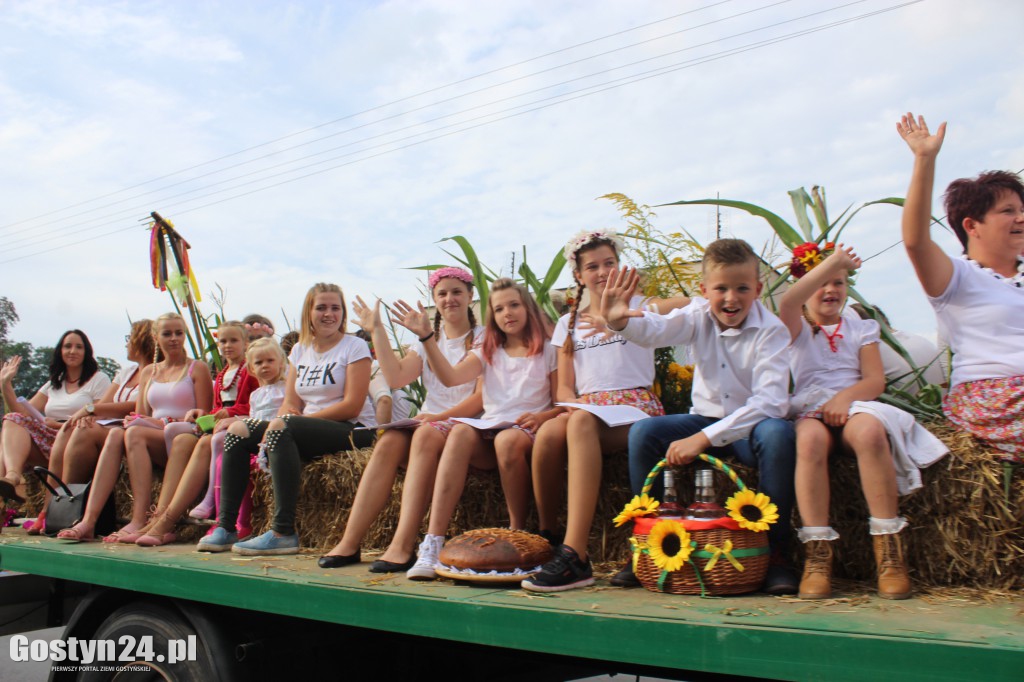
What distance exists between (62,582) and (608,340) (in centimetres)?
287

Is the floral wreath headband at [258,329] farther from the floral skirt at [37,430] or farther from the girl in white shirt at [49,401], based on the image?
the floral skirt at [37,430]

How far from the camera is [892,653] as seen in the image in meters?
1.52

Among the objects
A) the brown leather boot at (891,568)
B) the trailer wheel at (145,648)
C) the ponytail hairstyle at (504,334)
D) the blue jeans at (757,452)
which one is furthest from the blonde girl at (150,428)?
the brown leather boot at (891,568)

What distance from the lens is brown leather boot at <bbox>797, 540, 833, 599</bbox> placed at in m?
2.22

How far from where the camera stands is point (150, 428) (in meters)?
4.71

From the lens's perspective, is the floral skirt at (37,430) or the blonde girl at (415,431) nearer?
the blonde girl at (415,431)

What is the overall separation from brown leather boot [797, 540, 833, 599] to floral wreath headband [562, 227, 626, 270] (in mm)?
1649

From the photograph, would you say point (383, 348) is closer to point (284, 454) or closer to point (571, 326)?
point (284, 454)

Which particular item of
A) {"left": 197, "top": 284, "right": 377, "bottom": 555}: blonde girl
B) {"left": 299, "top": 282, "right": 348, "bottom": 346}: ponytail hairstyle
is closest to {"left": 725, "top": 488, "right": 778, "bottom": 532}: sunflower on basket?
{"left": 197, "top": 284, "right": 377, "bottom": 555}: blonde girl

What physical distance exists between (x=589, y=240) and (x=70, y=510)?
3071mm

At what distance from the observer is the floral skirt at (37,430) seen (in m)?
5.68

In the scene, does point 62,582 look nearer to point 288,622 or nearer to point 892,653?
point 288,622

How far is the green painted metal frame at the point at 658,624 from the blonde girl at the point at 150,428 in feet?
5.14

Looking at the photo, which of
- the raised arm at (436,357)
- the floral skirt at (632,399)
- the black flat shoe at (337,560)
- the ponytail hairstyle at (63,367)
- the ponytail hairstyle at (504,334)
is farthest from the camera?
the ponytail hairstyle at (63,367)
